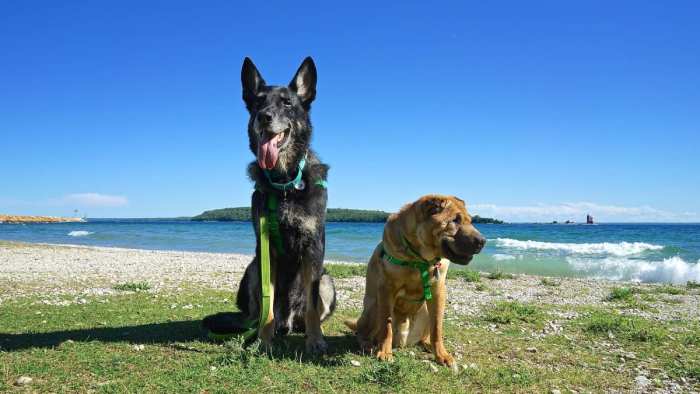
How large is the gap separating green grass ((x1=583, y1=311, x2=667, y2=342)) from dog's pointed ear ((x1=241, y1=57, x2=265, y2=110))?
18.9 ft

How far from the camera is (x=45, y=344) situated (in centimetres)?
505

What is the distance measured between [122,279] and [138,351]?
309 inches

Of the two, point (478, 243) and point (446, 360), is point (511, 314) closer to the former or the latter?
point (446, 360)

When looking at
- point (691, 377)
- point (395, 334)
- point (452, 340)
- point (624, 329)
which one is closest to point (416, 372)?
point (395, 334)

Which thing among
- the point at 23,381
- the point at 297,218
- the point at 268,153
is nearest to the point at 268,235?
the point at 297,218

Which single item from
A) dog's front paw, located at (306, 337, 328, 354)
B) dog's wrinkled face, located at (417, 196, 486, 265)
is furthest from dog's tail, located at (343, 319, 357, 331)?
dog's wrinkled face, located at (417, 196, 486, 265)

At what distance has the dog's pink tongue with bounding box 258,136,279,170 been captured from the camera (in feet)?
16.0

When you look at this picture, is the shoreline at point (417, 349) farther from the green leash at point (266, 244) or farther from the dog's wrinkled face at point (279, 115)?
the dog's wrinkled face at point (279, 115)

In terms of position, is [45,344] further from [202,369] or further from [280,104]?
[280,104]

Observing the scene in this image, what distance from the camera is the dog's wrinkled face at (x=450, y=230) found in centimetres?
432

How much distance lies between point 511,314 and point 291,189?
178 inches

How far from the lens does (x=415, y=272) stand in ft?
15.9

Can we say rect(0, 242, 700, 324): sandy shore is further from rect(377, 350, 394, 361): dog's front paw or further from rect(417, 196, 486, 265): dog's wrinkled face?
rect(417, 196, 486, 265): dog's wrinkled face

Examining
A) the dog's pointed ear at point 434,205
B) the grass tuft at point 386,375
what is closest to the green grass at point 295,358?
the grass tuft at point 386,375
